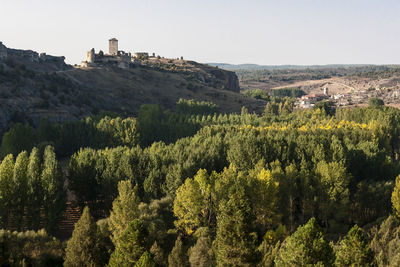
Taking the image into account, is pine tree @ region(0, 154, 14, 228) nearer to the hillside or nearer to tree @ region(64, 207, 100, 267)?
tree @ region(64, 207, 100, 267)

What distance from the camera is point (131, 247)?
120 ft

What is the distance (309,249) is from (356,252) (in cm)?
374

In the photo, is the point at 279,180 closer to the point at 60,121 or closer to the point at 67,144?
the point at 67,144

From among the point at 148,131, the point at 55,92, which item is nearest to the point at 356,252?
the point at 148,131

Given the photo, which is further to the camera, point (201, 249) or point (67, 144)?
point (67, 144)

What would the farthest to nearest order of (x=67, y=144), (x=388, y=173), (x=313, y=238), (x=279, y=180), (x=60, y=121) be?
(x=60, y=121), (x=67, y=144), (x=388, y=173), (x=279, y=180), (x=313, y=238)

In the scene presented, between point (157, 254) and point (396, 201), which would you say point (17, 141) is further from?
point (396, 201)

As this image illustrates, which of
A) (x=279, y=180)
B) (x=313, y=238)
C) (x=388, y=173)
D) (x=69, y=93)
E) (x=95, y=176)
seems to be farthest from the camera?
(x=69, y=93)

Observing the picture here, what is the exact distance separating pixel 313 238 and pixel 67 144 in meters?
92.2

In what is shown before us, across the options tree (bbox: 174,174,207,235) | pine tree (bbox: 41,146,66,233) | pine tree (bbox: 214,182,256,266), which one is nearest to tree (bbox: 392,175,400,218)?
tree (bbox: 174,174,207,235)

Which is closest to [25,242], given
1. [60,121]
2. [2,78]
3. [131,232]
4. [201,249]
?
[131,232]

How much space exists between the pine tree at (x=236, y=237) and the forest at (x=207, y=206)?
0.10 meters

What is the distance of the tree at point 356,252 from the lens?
31.7 meters

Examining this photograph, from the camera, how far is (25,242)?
145ft
